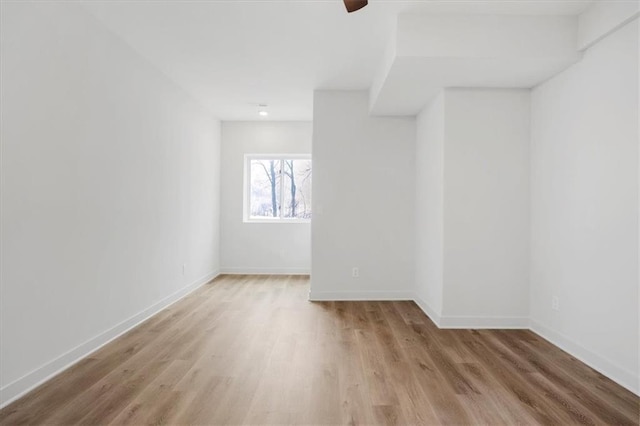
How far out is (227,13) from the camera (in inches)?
112

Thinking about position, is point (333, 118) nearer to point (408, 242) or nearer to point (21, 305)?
point (408, 242)

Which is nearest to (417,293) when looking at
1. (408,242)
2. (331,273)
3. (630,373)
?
(408,242)

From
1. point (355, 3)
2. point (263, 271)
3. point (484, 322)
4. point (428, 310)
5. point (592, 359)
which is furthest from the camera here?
point (263, 271)

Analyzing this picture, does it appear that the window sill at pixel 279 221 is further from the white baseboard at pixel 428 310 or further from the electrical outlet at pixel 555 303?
the electrical outlet at pixel 555 303

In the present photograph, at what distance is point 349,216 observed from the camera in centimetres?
475

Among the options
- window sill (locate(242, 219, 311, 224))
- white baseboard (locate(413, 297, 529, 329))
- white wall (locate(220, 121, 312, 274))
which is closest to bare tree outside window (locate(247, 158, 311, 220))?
window sill (locate(242, 219, 311, 224))

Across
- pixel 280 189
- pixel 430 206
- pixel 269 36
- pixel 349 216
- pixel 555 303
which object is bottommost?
pixel 555 303

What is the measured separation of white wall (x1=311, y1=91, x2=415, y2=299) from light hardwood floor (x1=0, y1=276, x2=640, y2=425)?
41.0 inches

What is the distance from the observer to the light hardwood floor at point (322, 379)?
202 centimetres

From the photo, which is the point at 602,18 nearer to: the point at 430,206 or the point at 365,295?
the point at 430,206

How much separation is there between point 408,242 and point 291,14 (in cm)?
296

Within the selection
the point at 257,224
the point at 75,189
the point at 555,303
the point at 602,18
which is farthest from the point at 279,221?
the point at 602,18

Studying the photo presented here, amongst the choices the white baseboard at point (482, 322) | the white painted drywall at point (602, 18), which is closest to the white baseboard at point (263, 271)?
the white baseboard at point (482, 322)

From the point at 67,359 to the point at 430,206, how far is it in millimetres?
3422
